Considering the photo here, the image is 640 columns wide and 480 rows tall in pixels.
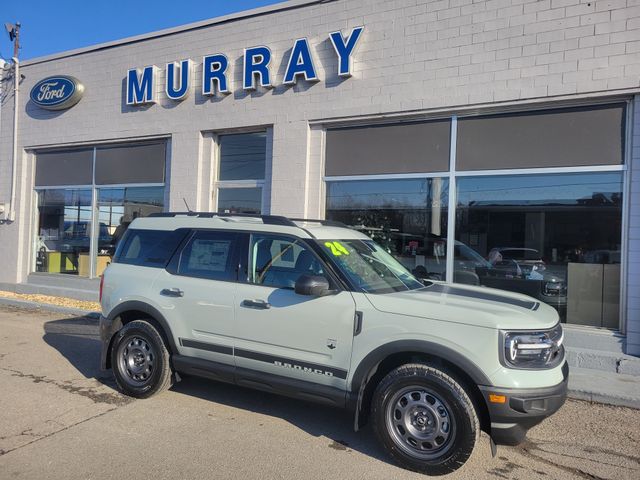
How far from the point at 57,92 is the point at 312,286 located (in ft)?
35.3

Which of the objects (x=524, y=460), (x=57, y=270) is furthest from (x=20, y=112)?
(x=524, y=460)

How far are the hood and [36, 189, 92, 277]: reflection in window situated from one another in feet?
33.1

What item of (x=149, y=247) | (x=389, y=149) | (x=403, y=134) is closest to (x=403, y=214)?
(x=389, y=149)

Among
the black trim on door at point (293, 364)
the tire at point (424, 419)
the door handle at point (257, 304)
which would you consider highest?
the door handle at point (257, 304)

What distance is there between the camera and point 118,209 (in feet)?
38.3

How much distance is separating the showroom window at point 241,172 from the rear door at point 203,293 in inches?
184

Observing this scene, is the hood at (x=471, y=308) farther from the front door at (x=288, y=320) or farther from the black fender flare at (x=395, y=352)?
the front door at (x=288, y=320)

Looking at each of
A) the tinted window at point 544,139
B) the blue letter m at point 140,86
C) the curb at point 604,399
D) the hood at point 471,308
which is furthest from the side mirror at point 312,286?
the blue letter m at point 140,86

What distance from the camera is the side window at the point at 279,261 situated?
4.51 m

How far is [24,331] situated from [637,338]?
364 inches

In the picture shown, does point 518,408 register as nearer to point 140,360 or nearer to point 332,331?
point 332,331

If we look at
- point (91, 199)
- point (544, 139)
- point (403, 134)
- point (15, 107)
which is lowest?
point (91, 199)

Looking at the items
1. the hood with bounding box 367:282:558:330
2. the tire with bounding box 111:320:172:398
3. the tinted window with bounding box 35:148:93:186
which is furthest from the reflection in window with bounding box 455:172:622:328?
the tinted window with bounding box 35:148:93:186

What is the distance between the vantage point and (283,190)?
9.28 m
